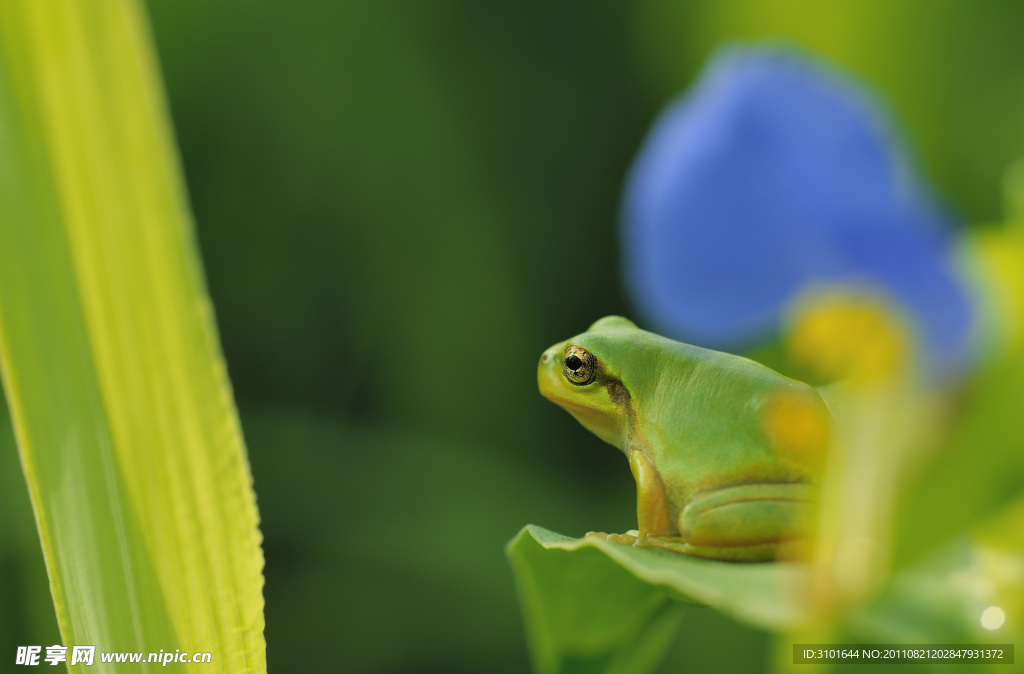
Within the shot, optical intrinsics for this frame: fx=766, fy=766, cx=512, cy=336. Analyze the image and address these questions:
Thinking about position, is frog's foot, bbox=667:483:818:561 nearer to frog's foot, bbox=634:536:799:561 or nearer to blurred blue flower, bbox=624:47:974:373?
frog's foot, bbox=634:536:799:561

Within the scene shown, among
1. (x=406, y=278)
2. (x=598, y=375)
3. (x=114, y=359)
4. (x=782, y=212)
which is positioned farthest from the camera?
(x=406, y=278)

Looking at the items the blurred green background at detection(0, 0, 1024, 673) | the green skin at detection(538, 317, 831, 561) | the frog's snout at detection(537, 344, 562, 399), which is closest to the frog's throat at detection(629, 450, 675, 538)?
the green skin at detection(538, 317, 831, 561)

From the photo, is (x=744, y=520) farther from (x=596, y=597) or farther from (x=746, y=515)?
(x=596, y=597)

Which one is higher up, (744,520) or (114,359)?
(114,359)

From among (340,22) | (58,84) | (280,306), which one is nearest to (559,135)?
(340,22)

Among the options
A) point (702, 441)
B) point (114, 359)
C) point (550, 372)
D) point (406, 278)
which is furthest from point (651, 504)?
point (406, 278)

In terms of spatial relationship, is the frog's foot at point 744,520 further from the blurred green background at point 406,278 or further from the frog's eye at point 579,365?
the blurred green background at point 406,278

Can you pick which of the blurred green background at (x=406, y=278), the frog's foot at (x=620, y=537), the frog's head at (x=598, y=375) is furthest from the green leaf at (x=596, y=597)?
the blurred green background at (x=406, y=278)
